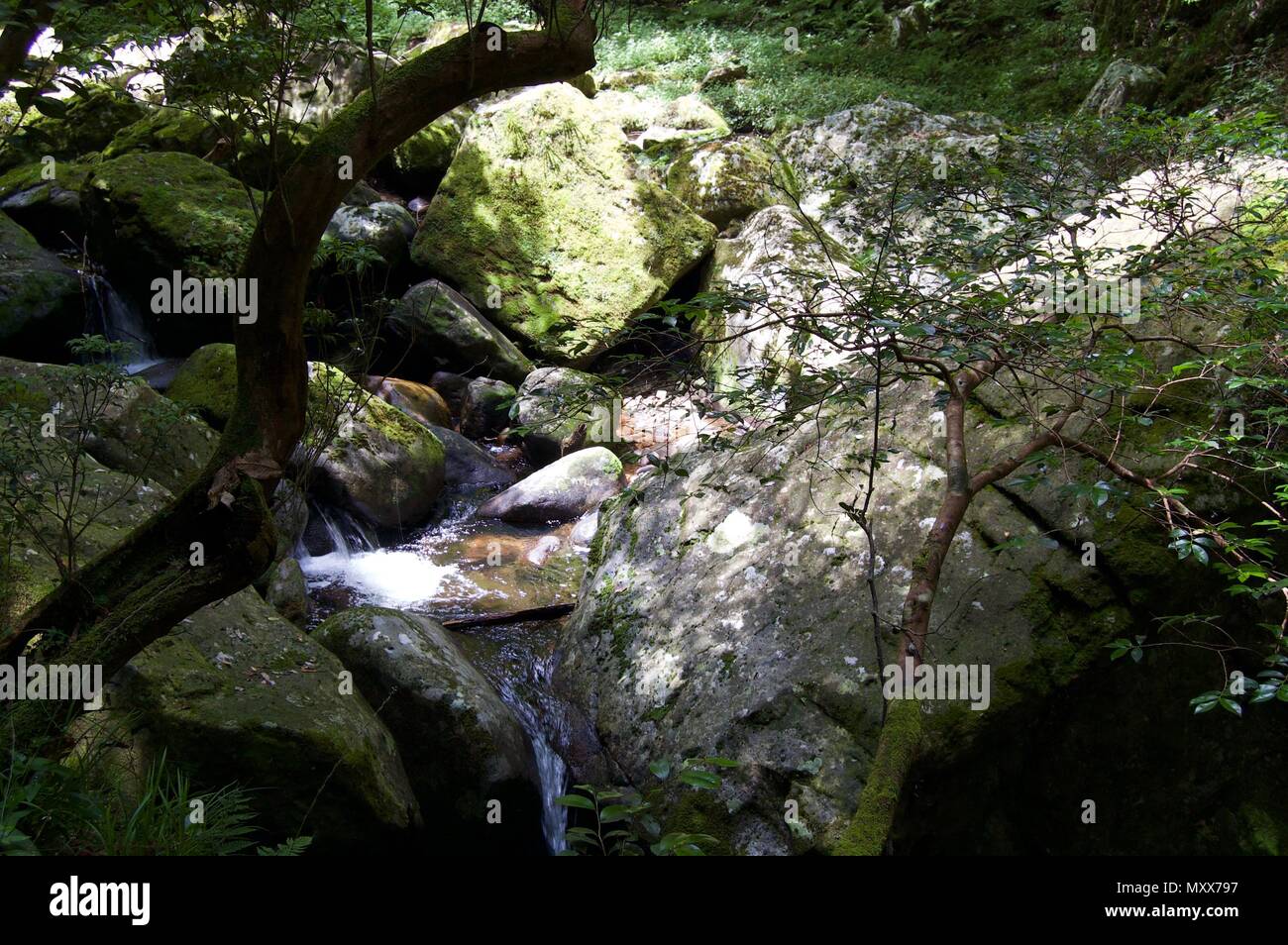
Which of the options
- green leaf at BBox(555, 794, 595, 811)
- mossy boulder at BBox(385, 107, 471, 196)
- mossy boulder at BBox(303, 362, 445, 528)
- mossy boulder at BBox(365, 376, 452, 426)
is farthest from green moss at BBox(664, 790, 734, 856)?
mossy boulder at BBox(385, 107, 471, 196)

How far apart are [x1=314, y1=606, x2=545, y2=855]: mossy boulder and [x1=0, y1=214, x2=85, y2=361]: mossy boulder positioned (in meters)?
5.22

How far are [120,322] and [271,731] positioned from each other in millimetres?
6881

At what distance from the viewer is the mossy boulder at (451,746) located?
4203 millimetres

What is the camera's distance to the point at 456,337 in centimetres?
920

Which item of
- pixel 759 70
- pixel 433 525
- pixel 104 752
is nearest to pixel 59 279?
pixel 433 525

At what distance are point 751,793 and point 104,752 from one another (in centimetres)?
253

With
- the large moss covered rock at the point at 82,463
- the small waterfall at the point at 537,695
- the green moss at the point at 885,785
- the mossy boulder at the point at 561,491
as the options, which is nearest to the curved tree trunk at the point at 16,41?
the large moss covered rock at the point at 82,463

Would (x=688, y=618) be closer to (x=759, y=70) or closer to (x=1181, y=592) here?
(x=1181, y=592)

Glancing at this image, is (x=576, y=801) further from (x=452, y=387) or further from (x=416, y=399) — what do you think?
(x=452, y=387)

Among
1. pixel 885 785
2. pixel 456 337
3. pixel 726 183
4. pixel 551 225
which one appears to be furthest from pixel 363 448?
pixel 726 183

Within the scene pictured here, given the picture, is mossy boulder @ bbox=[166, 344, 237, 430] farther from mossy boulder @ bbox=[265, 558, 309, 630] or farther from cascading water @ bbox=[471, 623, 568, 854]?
cascading water @ bbox=[471, 623, 568, 854]

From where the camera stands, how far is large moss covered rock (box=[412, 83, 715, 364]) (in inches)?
395
